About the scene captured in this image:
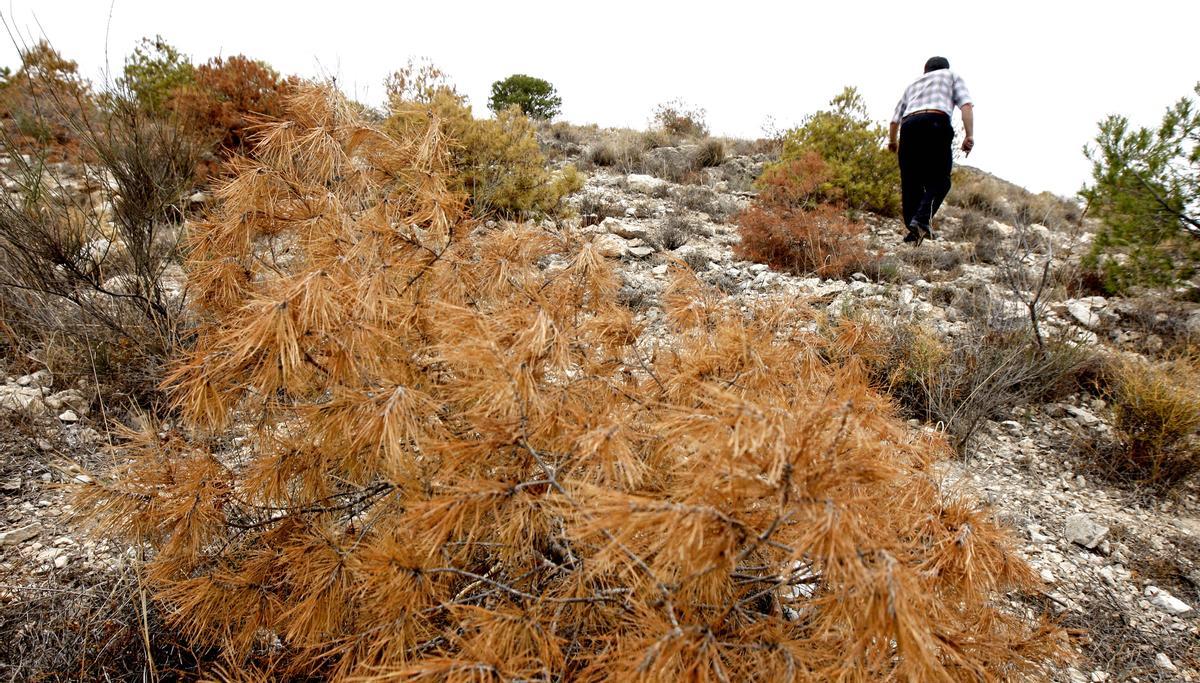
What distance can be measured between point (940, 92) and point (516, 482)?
527cm

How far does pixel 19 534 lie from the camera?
6.69ft

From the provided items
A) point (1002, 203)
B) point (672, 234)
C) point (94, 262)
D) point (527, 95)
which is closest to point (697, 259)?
point (672, 234)

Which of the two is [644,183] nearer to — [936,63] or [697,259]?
[697,259]

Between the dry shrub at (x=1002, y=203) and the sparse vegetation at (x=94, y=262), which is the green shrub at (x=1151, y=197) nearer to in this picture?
the dry shrub at (x=1002, y=203)

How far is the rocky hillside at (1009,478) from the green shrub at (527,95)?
8974 millimetres

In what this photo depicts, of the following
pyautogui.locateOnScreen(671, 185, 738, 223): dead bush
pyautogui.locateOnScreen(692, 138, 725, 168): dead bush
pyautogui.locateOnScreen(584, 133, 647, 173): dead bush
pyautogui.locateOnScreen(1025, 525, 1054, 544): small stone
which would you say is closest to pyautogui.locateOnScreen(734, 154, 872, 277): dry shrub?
pyautogui.locateOnScreen(671, 185, 738, 223): dead bush

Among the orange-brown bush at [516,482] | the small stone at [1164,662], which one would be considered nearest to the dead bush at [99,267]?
the orange-brown bush at [516,482]

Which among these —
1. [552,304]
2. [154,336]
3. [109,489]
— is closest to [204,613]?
[109,489]

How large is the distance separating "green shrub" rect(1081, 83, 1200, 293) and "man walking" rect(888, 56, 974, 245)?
0.95m

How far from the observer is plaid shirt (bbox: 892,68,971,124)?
4668mm

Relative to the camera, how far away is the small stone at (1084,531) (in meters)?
2.29

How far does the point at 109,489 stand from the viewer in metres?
1.46

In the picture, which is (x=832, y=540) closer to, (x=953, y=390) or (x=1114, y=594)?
(x=1114, y=594)

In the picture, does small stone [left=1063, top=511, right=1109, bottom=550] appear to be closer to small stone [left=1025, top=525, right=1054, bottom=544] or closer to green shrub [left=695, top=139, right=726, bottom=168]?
small stone [left=1025, top=525, right=1054, bottom=544]
